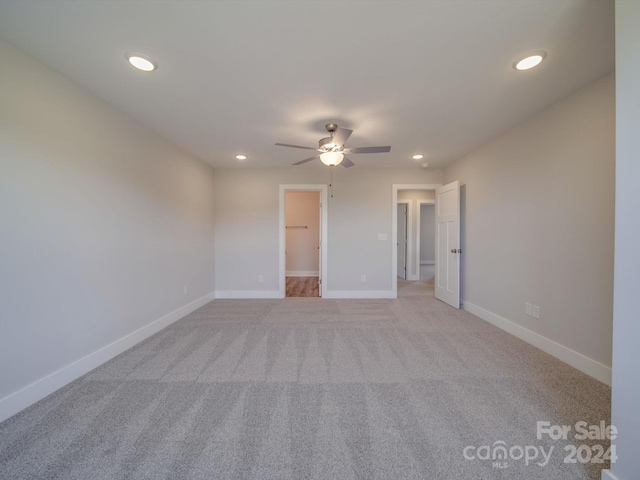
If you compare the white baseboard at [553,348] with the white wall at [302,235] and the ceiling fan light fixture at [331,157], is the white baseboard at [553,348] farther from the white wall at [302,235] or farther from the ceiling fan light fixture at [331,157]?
the white wall at [302,235]

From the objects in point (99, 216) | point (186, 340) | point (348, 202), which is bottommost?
point (186, 340)

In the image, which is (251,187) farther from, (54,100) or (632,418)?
(632,418)

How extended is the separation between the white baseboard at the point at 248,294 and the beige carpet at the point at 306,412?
1800 mm

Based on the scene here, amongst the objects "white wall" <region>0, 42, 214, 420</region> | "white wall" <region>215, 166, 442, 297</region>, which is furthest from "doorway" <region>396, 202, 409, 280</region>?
"white wall" <region>0, 42, 214, 420</region>

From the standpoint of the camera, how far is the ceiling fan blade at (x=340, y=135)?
7.98 feet

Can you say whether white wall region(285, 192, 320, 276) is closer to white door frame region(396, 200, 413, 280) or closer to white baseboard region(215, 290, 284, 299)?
white door frame region(396, 200, 413, 280)

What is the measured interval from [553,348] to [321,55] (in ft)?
10.8

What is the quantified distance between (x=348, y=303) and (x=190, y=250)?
2669mm

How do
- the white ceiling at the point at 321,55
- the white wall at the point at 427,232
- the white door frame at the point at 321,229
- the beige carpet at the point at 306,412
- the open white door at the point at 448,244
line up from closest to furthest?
1. the beige carpet at the point at 306,412
2. the white ceiling at the point at 321,55
3. the open white door at the point at 448,244
4. the white door frame at the point at 321,229
5. the white wall at the point at 427,232

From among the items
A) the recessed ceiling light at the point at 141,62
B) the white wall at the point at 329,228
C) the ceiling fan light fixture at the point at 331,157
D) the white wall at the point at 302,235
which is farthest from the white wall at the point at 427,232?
the recessed ceiling light at the point at 141,62

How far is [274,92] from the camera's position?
217 cm

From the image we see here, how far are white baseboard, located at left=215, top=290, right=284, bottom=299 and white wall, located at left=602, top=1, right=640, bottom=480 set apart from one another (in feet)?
13.5

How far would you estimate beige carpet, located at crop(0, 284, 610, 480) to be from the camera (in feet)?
4.22

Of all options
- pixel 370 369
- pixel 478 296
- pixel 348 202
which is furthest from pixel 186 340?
pixel 478 296
